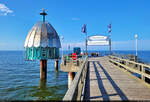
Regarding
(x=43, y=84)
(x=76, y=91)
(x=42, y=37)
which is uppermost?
(x=42, y=37)

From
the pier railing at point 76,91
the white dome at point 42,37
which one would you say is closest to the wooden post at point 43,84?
the white dome at point 42,37

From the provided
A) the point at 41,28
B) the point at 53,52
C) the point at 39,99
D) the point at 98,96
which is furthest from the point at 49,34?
the point at 98,96

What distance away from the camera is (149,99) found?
4648mm

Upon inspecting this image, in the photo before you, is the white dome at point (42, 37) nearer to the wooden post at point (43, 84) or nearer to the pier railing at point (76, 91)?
the wooden post at point (43, 84)

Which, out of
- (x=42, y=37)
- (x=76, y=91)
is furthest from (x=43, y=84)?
(x=76, y=91)

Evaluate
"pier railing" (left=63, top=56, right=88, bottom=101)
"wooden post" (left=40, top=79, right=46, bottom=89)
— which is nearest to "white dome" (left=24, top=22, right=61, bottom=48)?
"wooden post" (left=40, top=79, right=46, bottom=89)

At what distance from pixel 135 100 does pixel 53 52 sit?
16981 mm

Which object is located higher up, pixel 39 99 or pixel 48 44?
pixel 48 44

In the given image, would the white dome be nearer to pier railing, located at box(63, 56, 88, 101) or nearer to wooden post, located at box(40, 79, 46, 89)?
wooden post, located at box(40, 79, 46, 89)

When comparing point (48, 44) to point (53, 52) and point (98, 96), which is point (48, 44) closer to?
point (53, 52)

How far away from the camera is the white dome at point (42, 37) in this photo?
63.7ft

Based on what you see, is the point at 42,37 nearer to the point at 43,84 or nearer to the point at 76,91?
the point at 43,84

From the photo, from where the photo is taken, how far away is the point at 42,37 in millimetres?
19609

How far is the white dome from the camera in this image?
19.4 m
